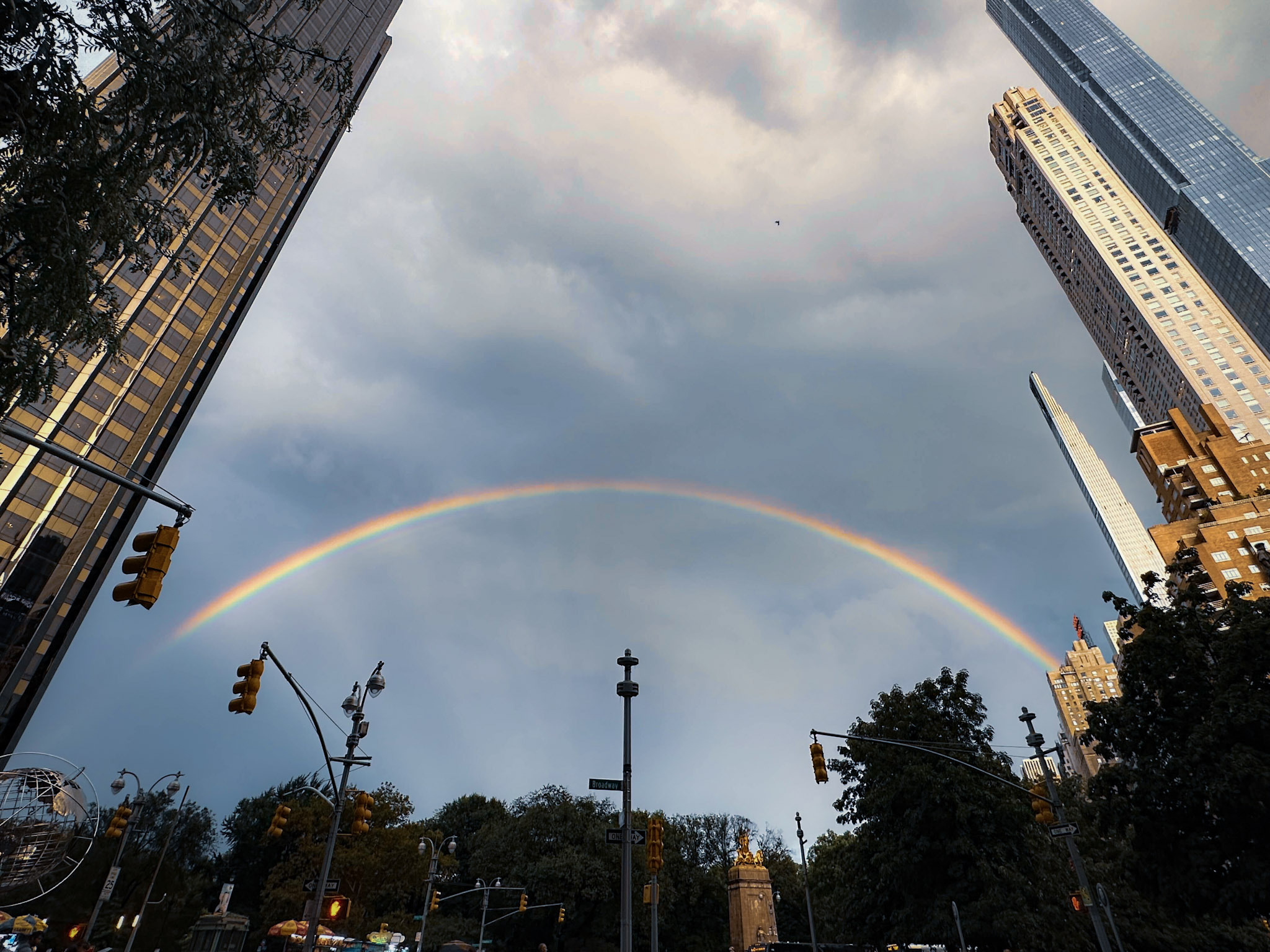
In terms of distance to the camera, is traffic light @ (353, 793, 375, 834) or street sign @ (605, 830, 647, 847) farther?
traffic light @ (353, 793, 375, 834)

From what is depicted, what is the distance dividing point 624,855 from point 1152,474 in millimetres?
139284

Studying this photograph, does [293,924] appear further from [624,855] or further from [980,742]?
[980,742]

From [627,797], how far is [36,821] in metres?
16.3

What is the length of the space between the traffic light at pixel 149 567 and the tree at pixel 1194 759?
22824mm

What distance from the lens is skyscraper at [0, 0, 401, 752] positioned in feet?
211

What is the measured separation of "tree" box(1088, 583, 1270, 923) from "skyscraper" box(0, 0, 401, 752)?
5910cm

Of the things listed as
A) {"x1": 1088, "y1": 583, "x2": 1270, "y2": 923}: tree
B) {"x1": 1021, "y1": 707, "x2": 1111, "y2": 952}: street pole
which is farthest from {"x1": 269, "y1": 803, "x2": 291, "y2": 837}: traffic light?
{"x1": 1088, "y1": 583, "x2": 1270, "y2": 923}: tree

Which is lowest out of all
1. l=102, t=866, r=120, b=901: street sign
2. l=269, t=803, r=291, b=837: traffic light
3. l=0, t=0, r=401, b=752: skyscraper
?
l=102, t=866, r=120, b=901: street sign

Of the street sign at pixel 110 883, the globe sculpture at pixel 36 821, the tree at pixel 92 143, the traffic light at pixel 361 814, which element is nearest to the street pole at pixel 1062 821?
the traffic light at pixel 361 814

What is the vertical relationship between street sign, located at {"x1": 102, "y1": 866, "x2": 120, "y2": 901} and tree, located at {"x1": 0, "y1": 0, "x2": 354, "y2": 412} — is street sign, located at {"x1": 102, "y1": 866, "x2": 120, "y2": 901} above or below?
below

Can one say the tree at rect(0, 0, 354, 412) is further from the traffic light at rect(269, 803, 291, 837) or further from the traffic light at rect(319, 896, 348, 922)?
the traffic light at rect(269, 803, 291, 837)

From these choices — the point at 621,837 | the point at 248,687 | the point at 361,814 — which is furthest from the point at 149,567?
the point at 361,814

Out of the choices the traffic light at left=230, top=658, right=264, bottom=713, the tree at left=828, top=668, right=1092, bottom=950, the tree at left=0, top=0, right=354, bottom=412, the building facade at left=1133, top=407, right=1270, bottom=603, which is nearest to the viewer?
the tree at left=0, top=0, right=354, bottom=412

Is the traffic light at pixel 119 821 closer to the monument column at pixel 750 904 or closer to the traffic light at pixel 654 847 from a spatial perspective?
the traffic light at pixel 654 847
